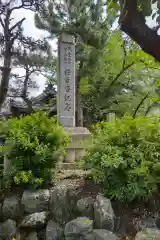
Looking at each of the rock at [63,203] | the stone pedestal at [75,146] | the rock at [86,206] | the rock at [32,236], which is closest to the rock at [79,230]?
the rock at [86,206]

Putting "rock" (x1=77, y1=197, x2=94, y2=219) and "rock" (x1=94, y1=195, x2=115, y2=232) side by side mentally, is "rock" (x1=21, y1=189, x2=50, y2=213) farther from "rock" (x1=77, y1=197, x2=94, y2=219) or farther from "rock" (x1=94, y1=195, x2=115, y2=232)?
"rock" (x1=94, y1=195, x2=115, y2=232)

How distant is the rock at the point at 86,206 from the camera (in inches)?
116

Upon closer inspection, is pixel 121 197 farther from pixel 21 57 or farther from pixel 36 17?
pixel 36 17

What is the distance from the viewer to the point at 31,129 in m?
3.46

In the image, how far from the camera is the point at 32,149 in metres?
3.30

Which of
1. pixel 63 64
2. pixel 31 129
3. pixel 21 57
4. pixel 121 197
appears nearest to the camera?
pixel 121 197

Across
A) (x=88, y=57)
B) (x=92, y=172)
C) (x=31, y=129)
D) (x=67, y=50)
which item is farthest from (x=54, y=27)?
(x=92, y=172)

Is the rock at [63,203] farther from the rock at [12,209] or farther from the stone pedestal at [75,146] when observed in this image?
the stone pedestal at [75,146]

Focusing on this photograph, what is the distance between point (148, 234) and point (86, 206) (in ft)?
2.49

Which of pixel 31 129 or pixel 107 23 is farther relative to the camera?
pixel 107 23

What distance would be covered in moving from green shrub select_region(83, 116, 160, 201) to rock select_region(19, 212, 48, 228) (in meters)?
0.80

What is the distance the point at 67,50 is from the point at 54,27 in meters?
3.46

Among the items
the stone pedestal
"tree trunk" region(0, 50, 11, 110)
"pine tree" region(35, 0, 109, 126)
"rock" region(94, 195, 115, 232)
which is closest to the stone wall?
"rock" region(94, 195, 115, 232)

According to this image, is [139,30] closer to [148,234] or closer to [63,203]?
[148,234]
